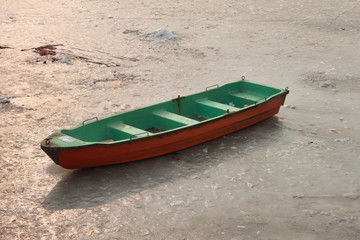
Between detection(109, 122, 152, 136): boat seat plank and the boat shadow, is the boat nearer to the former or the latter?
detection(109, 122, 152, 136): boat seat plank

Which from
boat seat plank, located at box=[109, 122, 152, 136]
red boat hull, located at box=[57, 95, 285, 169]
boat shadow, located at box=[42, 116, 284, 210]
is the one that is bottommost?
boat shadow, located at box=[42, 116, 284, 210]

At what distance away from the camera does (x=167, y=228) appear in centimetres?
482

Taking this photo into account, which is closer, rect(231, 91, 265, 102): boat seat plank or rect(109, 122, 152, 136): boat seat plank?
rect(109, 122, 152, 136): boat seat plank

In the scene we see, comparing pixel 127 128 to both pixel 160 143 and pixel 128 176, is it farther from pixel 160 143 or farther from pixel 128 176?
pixel 128 176

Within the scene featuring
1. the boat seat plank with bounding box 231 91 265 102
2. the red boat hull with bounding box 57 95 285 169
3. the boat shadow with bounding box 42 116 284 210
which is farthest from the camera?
the boat seat plank with bounding box 231 91 265 102

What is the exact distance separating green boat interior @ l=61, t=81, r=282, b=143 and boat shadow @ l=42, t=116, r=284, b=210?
40 cm

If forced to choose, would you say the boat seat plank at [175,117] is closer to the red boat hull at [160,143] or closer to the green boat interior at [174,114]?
the green boat interior at [174,114]

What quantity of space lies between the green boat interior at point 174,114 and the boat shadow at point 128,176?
1.32ft

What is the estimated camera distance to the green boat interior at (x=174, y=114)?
6113mm

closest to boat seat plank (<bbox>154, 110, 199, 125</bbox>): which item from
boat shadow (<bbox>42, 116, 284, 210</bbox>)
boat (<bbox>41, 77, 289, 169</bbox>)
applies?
boat (<bbox>41, 77, 289, 169</bbox>)

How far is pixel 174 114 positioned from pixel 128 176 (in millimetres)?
1289

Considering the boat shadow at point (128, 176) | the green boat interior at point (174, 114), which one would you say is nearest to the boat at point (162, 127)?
the green boat interior at point (174, 114)

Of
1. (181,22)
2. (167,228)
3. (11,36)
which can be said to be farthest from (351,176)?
(11,36)

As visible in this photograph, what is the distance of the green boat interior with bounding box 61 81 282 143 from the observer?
611cm
